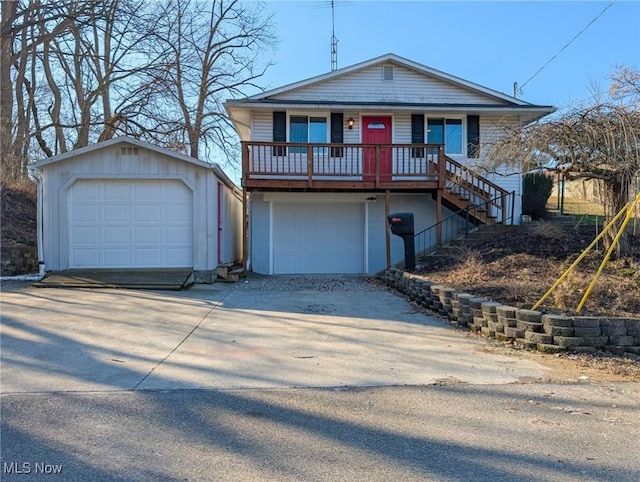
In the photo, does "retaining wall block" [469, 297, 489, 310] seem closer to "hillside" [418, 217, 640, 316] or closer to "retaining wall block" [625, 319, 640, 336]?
"hillside" [418, 217, 640, 316]

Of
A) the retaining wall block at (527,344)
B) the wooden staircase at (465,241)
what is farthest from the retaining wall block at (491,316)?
the wooden staircase at (465,241)

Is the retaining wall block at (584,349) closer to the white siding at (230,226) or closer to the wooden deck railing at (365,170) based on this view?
the wooden deck railing at (365,170)

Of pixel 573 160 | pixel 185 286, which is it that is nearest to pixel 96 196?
pixel 185 286

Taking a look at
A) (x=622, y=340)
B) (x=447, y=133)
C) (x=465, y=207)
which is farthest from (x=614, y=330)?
(x=447, y=133)

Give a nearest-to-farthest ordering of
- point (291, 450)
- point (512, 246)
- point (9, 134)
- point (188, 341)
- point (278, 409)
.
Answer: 1. point (291, 450)
2. point (278, 409)
3. point (188, 341)
4. point (512, 246)
5. point (9, 134)

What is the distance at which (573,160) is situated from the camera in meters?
7.89

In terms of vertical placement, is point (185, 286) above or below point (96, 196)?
below

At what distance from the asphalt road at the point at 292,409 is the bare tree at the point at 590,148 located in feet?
11.8

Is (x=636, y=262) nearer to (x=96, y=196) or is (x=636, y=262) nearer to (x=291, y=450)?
(x=291, y=450)

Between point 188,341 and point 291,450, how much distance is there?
3.26 meters

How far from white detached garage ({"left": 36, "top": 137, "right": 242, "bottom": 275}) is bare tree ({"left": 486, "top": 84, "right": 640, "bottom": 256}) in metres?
6.87

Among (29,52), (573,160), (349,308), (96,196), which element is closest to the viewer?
(573,160)

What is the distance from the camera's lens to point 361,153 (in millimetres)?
13875

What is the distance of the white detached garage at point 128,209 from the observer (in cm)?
1115
